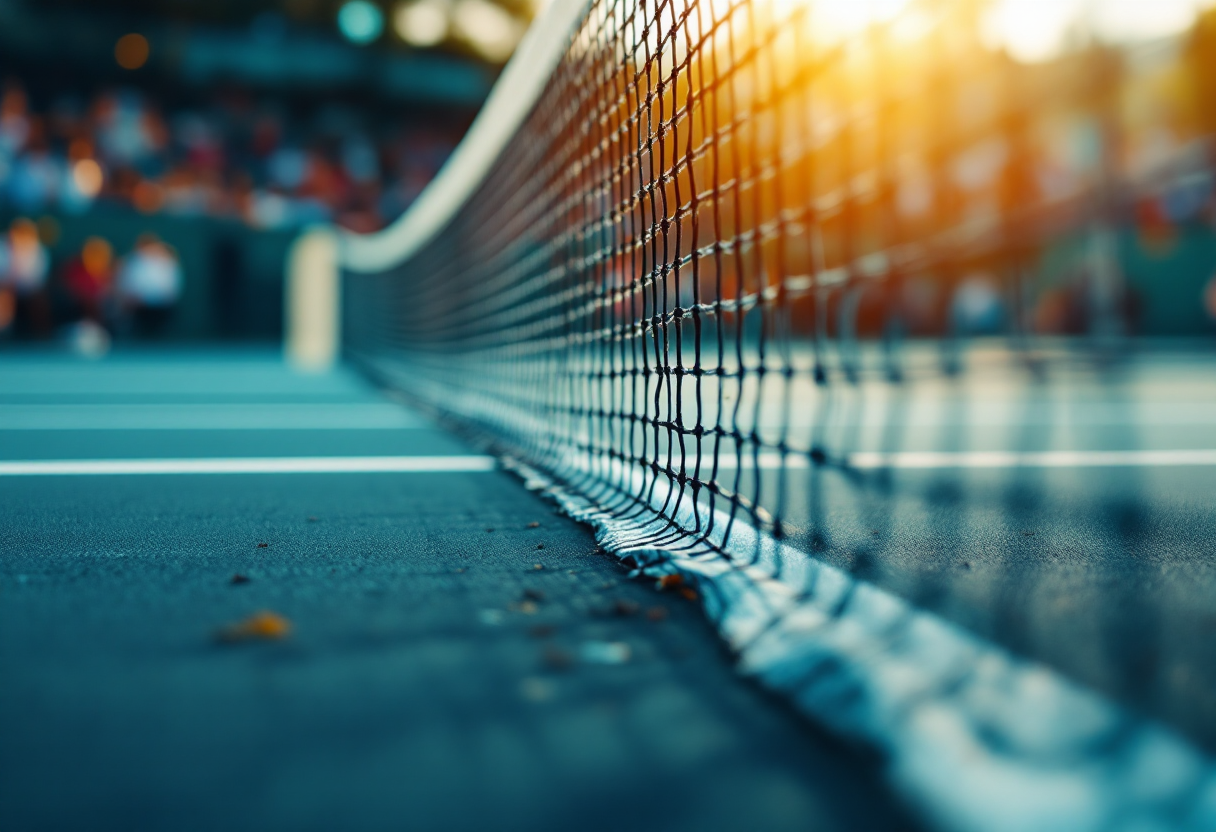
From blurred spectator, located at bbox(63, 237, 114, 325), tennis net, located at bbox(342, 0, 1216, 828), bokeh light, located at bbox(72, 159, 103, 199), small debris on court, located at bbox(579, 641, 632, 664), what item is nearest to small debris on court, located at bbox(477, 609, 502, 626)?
small debris on court, located at bbox(579, 641, 632, 664)

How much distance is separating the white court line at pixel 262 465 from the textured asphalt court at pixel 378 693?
2.70 feet

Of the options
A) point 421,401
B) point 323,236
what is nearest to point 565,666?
point 421,401

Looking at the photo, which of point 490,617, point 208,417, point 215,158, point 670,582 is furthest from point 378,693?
point 215,158

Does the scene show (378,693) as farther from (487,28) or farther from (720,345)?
(487,28)

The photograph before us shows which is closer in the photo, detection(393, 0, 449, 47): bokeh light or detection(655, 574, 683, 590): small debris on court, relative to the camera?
detection(655, 574, 683, 590): small debris on court

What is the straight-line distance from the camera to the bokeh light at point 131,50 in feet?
61.0

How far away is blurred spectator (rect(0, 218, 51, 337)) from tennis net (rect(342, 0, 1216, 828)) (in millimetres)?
4672

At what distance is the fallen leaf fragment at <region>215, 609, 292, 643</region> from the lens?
1190 millimetres

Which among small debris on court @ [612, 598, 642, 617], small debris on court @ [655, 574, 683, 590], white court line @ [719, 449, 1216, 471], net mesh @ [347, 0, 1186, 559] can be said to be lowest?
small debris on court @ [612, 598, 642, 617]

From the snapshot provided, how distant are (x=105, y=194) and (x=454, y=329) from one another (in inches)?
428

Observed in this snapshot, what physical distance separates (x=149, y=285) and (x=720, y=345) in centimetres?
1271

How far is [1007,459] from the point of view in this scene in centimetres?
319

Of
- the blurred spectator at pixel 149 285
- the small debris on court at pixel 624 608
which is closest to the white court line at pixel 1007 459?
the small debris on court at pixel 624 608

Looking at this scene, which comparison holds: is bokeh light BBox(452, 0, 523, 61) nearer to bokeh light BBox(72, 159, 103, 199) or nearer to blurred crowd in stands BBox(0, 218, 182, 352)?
bokeh light BBox(72, 159, 103, 199)
